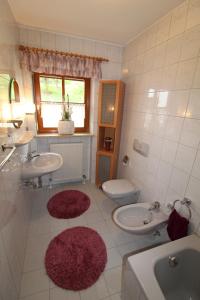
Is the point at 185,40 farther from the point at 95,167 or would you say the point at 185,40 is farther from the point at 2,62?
the point at 95,167

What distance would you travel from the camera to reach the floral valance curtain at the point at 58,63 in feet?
6.23

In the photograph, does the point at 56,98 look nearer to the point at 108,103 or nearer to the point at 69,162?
the point at 108,103

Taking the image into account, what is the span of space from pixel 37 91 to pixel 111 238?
7.57 ft

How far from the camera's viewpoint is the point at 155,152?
1.71m

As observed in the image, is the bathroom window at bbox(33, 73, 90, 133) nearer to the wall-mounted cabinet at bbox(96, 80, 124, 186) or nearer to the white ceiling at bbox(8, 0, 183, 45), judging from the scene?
the wall-mounted cabinet at bbox(96, 80, 124, 186)

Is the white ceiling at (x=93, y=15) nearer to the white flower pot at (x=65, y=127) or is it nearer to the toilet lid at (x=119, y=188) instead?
the white flower pot at (x=65, y=127)

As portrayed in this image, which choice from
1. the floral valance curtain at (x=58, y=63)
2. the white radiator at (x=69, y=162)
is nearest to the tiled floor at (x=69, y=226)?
the white radiator at (x=69, y=162)

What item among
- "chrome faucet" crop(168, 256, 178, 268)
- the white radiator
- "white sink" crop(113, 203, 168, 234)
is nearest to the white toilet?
"white sink" crop(113, 203, 168, 234)

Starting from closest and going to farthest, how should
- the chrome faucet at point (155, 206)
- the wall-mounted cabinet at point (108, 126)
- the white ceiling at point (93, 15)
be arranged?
the white ceiling at point (93, 15), the chrome faucet at point (155, 206), the wall-mounted cabinet at point (108, 126)

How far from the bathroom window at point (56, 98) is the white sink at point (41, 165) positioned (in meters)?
0.55

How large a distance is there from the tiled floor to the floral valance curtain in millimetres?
1917

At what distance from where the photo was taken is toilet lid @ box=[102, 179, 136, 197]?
195cm

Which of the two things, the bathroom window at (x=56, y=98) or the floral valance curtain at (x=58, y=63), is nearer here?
the floral valance curtain at (x=58, y=63)

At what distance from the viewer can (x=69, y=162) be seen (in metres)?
2.61
